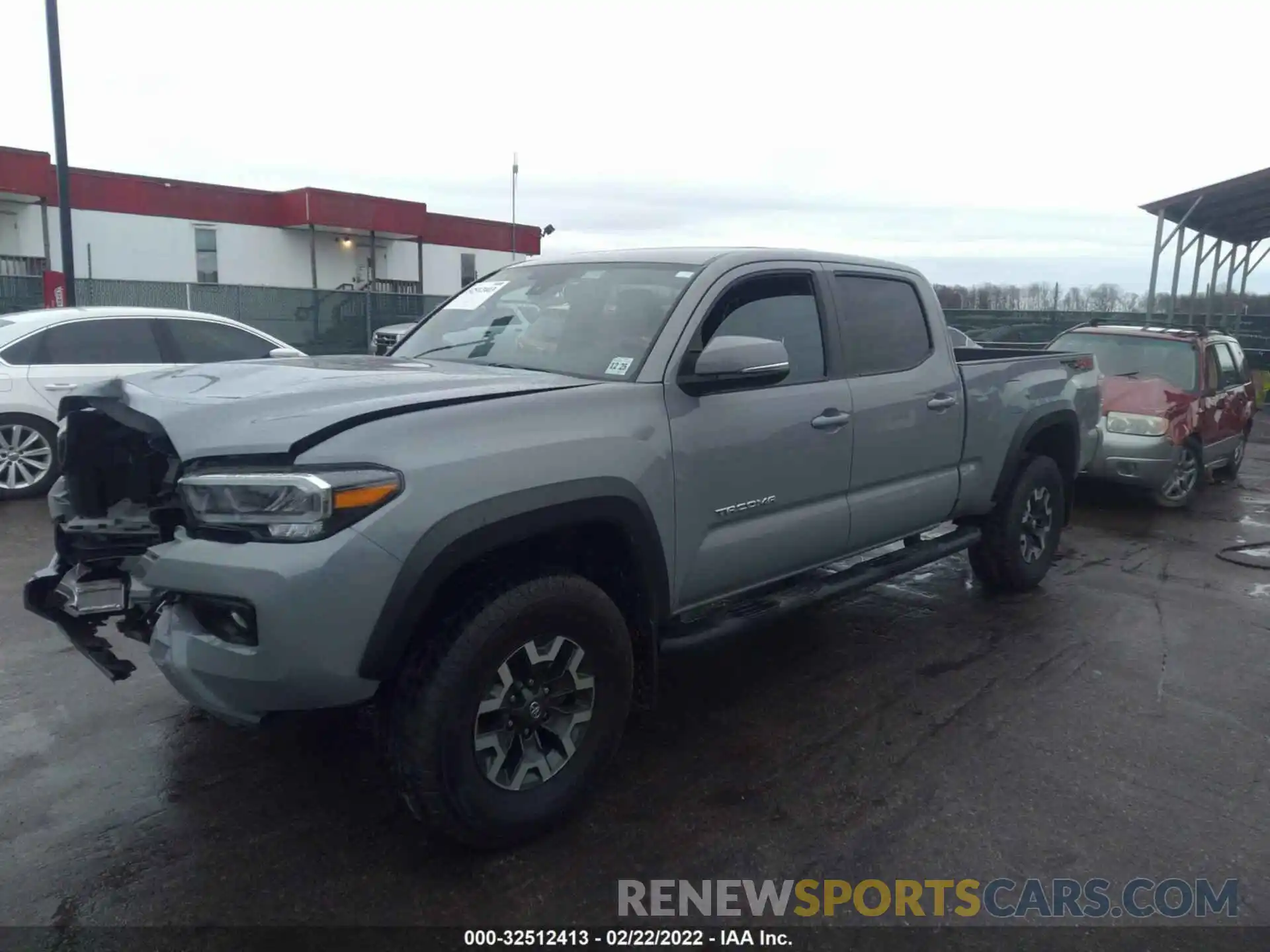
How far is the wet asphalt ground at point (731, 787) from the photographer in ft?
9.52

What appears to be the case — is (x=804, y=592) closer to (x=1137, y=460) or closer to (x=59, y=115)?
(x=1137, y=460)

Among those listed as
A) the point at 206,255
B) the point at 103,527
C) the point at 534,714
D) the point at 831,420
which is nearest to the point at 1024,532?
the point at 831,420

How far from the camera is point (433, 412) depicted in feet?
9.47

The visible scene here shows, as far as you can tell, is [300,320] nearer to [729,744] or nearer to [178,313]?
[178,313]

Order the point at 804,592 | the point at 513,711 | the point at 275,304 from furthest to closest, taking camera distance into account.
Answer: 1. the point at 275,304
2. the point at 804,592
3. the point at 513,711

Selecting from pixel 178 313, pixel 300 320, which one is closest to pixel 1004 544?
pixel 178 313

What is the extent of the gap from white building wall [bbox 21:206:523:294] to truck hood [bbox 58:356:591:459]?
22.6 m

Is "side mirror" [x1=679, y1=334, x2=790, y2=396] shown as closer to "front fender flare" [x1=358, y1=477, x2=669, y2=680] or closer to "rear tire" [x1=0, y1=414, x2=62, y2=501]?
"front fender flare" [x1=358, y1=477, x2=669, y2=680]

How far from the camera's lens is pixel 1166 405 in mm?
8789

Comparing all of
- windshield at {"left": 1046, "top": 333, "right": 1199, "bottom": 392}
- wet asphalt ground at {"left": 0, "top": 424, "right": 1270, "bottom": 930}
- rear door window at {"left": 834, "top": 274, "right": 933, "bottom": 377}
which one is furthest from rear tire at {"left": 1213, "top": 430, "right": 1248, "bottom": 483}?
rear door window at {"left": 834, "top": 274, "right": 933, "bottom": 377}

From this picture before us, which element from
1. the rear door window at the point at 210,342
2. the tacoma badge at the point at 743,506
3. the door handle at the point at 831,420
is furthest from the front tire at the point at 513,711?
the rear door window at the point at 210,342

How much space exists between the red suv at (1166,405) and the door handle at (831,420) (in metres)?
4.81

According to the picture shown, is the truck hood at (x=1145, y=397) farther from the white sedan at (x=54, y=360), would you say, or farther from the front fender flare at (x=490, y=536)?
the white sedan at (x=54, y=360)

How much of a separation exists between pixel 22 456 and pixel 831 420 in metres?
7.11
